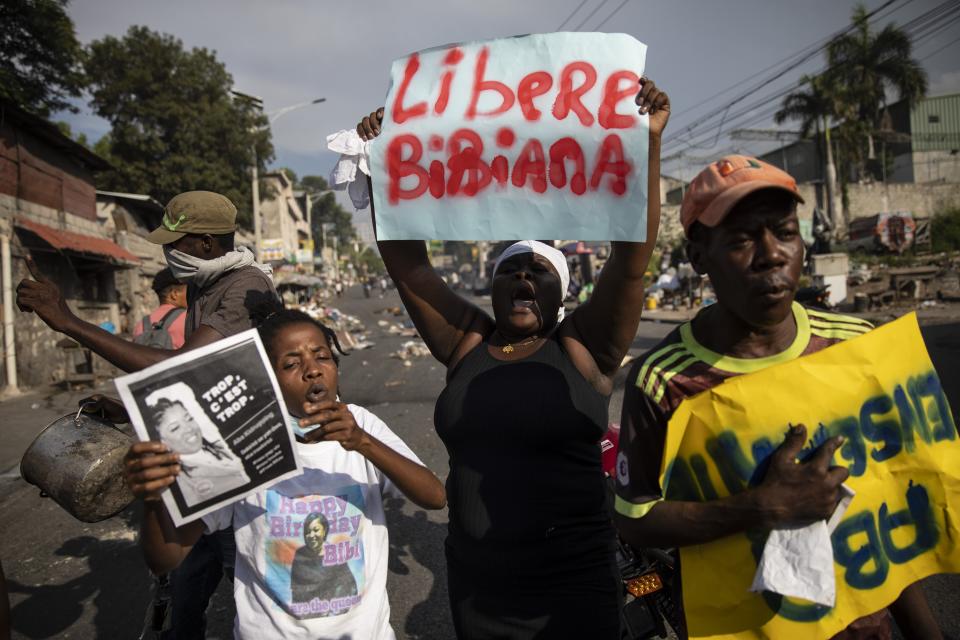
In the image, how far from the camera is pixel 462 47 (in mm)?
1958

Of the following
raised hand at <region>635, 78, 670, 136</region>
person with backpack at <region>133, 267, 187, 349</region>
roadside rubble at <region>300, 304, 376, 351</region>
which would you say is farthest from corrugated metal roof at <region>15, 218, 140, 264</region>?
raised hand at <region>635, 78, 670, 136</region>

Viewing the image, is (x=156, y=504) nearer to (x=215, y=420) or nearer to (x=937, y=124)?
(x=215, y=420)

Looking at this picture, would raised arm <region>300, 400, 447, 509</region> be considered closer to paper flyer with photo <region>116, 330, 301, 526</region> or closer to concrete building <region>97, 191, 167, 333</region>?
paper flyer with photo <region>116, 330, 301, 526</region>

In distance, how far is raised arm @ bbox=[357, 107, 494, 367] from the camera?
7.13ft

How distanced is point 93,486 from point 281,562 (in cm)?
84

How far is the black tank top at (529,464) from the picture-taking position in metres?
1.80

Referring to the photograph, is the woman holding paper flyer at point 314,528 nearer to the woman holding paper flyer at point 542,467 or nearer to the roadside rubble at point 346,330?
the woman holding paper flyer at point 542,467

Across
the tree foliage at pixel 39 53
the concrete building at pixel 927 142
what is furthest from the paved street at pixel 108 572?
the concrete building at pixel 927 142

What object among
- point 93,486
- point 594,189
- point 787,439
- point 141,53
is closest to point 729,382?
point 787,439

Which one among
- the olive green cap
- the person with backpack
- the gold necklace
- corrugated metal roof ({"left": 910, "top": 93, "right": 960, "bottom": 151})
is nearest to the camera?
the gold necklace

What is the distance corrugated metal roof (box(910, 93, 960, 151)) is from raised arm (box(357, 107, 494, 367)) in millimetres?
49647

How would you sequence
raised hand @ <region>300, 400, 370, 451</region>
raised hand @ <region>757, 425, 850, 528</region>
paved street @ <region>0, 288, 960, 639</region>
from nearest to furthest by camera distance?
1. raised hand @ <region>757, 425, 850, 528</region>
2. raised hand @ <region>300, 400, 370, 451</region>
3. paved street @ <region>0, 288, 960, 639</region>

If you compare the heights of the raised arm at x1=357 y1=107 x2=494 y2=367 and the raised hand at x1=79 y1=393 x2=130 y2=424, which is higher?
the raised arm at x1=357 y1=107 x2=494 y2=367

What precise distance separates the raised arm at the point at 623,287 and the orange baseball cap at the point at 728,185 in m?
0.28
